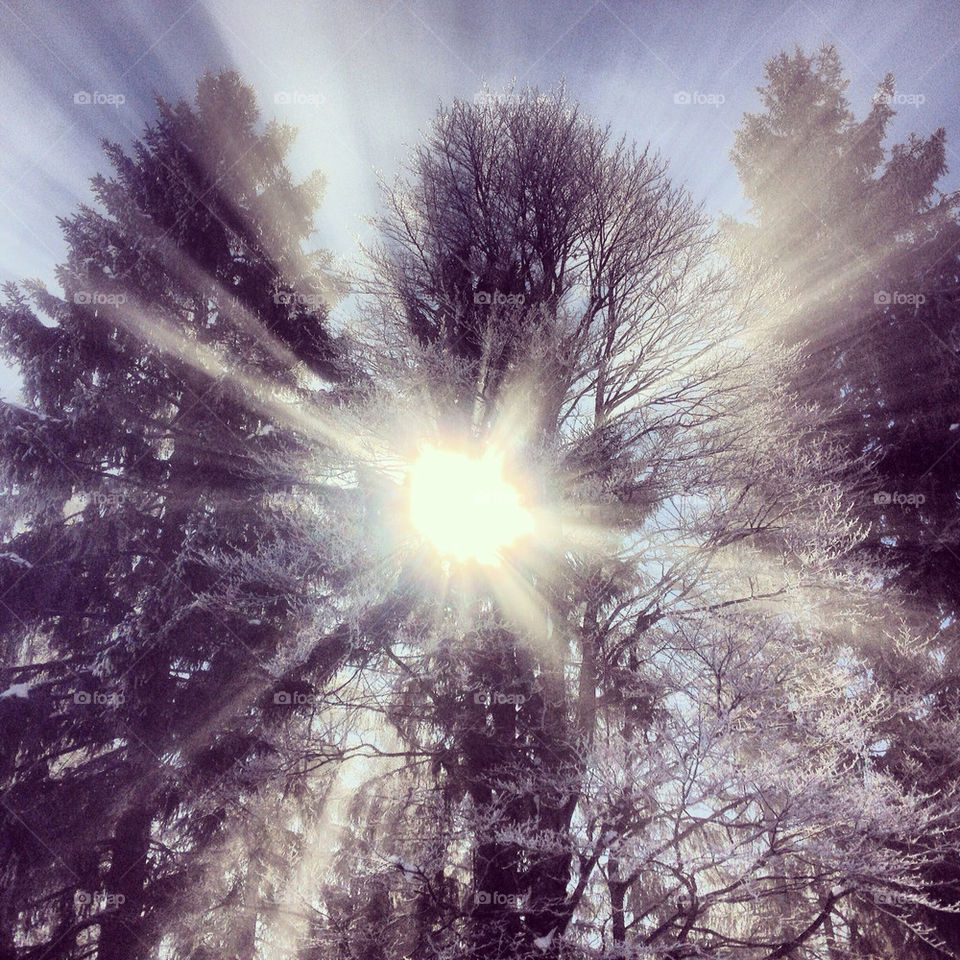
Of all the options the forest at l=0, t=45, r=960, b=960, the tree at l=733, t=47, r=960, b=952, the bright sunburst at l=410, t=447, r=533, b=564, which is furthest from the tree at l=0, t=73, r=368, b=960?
the tree at l=733, t=47, r=960, b=952

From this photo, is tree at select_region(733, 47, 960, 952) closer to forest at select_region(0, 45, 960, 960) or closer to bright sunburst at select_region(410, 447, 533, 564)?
forest at select_region(0, 45, 960, 960)

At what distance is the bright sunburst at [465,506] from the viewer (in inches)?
245

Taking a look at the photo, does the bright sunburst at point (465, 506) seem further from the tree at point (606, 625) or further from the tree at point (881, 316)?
the tree at point (881, 316)

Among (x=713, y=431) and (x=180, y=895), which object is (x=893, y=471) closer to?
(x=713, y=431)

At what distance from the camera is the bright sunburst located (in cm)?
623

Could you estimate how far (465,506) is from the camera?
637 cm

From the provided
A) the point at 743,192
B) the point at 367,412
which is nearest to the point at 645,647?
the point at 367,412

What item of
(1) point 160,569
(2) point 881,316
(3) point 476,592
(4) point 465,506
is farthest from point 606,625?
(2) point 881,316

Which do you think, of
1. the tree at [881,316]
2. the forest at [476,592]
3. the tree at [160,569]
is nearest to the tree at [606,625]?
the forest at [476,592]

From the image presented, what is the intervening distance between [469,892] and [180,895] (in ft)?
9.75

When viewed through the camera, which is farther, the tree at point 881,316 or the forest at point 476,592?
the tree at point 881,316

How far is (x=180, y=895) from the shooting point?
5.72 m

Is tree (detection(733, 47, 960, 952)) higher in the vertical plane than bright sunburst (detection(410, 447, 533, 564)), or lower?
higher

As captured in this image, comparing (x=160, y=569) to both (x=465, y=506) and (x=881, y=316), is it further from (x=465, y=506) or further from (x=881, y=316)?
(x=881, y=316)
